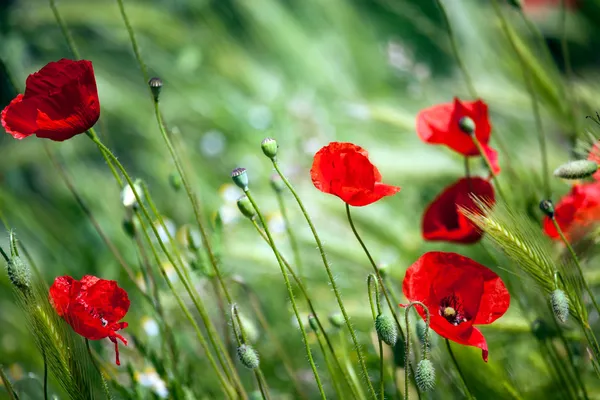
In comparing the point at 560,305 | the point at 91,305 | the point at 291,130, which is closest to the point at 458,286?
the point at 560,305

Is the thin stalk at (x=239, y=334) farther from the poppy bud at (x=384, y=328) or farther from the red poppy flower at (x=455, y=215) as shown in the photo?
the red poppy flower at (x=455, y=215)

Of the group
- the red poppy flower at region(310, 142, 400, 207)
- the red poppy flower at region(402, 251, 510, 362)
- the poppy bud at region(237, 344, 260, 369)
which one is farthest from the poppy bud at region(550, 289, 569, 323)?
the poppy bud at region(237, 344, 260, 369)

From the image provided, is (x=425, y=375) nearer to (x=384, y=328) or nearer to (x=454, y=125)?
(x=384, y=328)

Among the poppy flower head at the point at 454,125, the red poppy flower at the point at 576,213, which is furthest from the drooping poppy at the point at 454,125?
the red poppy flower at the point at 576,213

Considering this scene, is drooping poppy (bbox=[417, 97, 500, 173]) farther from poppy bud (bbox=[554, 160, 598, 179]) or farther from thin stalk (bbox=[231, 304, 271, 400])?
thin stalk (bbox=[231, 304, 271, 400])

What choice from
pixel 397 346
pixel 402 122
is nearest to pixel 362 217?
pixel 402 122

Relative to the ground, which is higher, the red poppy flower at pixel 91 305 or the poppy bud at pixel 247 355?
the red poppy flower at pixel 91 305
